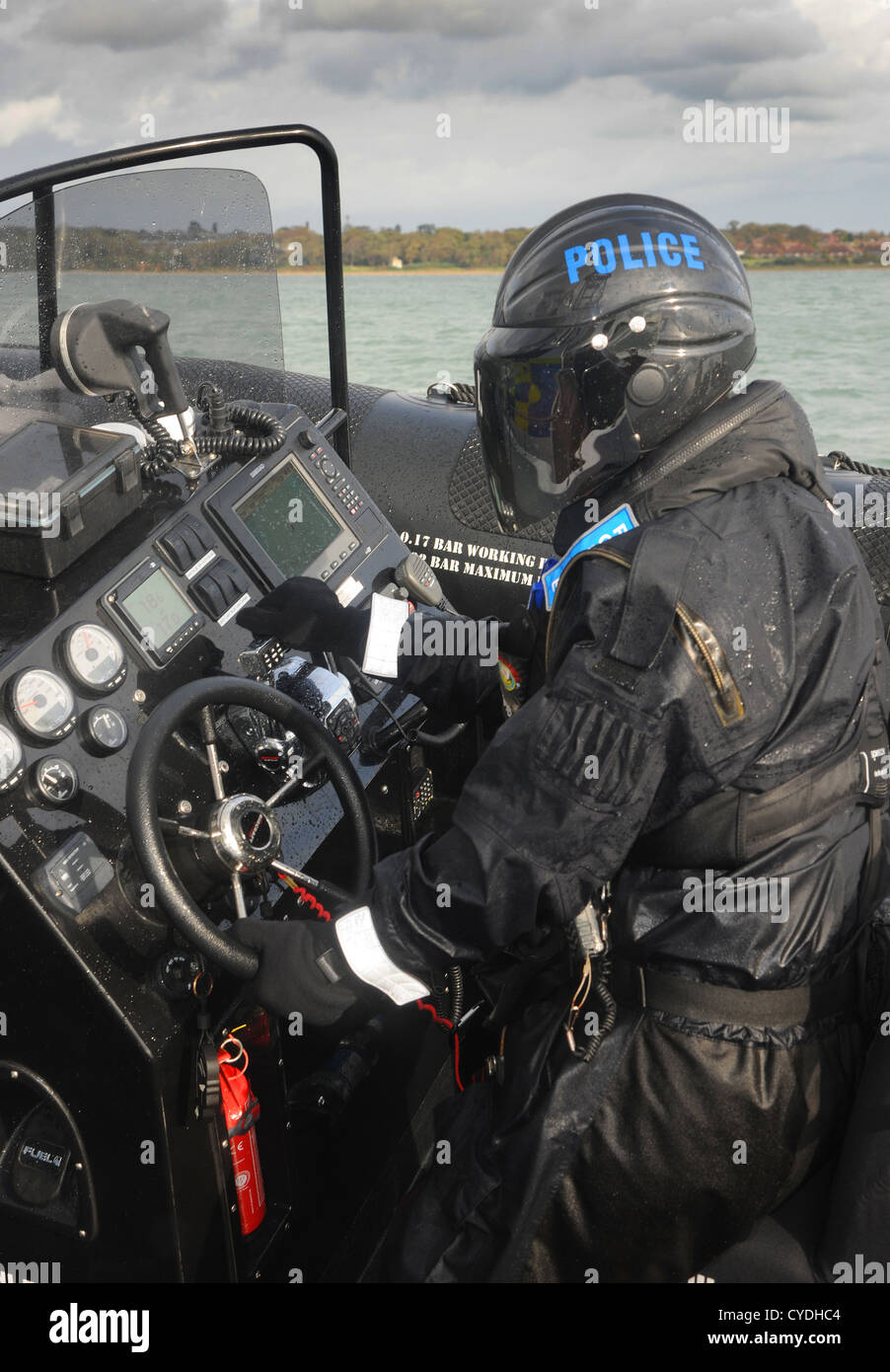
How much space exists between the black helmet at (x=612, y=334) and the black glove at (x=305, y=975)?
779mm

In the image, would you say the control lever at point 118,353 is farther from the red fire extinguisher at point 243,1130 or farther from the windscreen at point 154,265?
the red fire extinguisher at point 243,1130

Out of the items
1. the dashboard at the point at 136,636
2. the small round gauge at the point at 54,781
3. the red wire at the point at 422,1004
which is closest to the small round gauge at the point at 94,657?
the dashboard at the point at 136,636

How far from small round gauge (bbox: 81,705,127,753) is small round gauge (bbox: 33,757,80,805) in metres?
0.08

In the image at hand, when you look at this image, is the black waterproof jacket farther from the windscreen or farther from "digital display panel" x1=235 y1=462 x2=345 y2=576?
the windscreen

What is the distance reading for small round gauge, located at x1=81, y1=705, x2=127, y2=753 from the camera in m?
2.04

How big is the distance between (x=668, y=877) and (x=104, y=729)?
101cm

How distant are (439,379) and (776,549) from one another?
314 cm

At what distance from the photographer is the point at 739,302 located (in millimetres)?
1799

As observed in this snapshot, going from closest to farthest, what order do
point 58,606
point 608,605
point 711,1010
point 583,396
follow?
point 608,605
point 711,1010
point 583,396
point 58,606

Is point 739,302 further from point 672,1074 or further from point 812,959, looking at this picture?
point 672,1074

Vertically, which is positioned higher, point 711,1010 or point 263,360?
point 263,360

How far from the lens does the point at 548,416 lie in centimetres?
181

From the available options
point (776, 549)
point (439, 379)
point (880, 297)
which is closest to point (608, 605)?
point (776, 549)

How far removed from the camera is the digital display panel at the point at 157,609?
2250 mm
